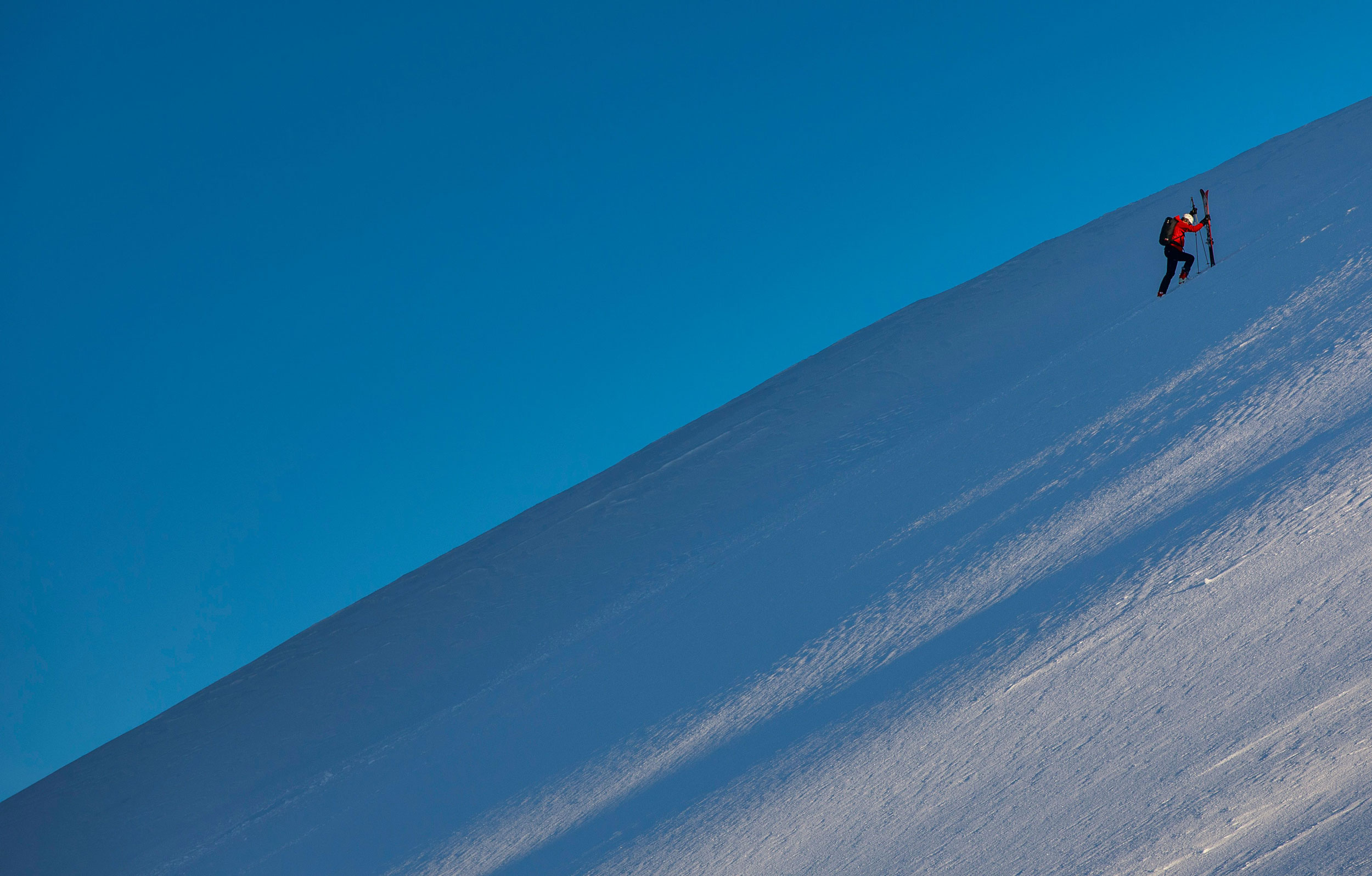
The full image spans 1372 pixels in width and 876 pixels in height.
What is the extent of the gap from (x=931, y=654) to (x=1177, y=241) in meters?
5.34

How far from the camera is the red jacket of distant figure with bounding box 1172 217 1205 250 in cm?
734

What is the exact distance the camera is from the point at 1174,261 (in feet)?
25.3

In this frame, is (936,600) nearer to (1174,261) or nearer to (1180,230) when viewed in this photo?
(1180,230)

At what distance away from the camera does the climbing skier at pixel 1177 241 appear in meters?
7.35

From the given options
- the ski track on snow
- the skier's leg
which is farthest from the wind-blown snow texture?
the skier's leg

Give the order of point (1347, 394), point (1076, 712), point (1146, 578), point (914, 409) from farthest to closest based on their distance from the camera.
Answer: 1. point (914, 409)
2. point (1347, 394)
3. point (1146, 578)
4. point (1076, 712)

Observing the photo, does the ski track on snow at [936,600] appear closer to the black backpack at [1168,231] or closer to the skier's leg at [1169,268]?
the black backpack at [1168,231]

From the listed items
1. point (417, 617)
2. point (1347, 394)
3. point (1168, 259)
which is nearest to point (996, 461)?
point (1347, 394)

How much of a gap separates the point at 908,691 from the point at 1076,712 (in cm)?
82

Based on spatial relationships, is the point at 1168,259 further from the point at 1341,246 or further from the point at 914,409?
the point at 914,409

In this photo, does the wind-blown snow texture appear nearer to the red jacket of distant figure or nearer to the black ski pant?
the black ski pant

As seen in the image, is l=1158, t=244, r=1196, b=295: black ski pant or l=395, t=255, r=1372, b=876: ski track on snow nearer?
l=395, t=255, r=1372, b=876: ski track on snow

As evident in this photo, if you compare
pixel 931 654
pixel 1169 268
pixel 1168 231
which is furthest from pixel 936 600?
pixel 1169 268

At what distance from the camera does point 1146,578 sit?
4.10 meters
